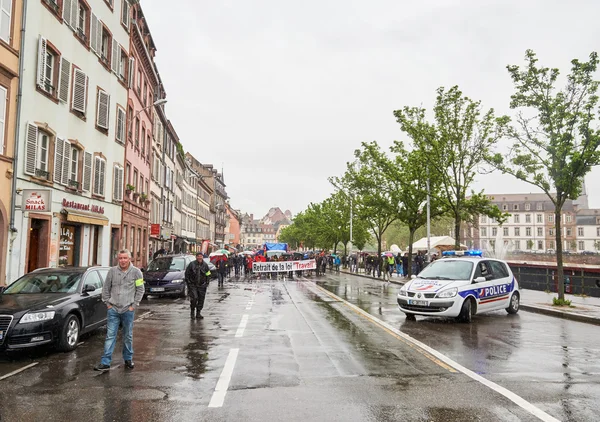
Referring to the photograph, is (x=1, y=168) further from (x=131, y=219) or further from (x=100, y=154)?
(x=131, y=219)

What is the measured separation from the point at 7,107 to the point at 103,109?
8582 mm

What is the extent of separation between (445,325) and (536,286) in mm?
15191

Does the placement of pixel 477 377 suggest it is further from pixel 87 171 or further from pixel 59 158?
pixel 87 171

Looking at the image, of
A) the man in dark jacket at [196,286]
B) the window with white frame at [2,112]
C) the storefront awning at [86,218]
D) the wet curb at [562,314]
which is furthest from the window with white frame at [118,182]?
the wet curb at [562,314]

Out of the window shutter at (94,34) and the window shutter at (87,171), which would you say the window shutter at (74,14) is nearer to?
the window shutter at (94,34)

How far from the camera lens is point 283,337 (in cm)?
993

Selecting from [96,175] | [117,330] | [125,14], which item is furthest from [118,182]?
[117,330]

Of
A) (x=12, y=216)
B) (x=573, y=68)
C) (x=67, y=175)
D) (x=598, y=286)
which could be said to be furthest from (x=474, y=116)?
(x=12, y=216)

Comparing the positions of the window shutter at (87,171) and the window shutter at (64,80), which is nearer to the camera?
the window shutter at (64,80)

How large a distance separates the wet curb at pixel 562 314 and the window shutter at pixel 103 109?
65.5 ft

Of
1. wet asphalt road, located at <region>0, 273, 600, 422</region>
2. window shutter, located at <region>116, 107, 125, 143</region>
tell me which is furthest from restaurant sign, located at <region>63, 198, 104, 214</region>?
wet asphalt road, located at <region>0, 273, 600, 422</region>

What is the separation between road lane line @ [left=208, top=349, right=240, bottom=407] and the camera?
5.55 m

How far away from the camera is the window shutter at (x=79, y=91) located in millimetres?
20406

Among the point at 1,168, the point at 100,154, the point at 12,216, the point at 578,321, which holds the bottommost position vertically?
the point at 578,321
